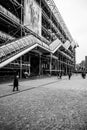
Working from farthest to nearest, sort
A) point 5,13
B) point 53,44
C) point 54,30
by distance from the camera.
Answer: point 54,30, point 53,44, point 5,13

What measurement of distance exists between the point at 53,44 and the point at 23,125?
79.5 feet

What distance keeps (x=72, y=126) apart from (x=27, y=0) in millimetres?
23331

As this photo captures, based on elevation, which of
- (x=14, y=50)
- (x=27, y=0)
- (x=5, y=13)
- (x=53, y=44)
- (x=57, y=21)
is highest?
(x=57, y=21)

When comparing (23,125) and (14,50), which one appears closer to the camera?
(23,125)

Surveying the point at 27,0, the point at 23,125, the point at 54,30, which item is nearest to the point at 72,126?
the point at 23,125

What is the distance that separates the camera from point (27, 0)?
22.6 meters

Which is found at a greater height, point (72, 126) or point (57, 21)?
point (57, 21)

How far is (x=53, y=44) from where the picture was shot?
2714 cm

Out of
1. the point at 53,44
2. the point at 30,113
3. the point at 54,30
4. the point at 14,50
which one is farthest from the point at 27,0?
the point at 30,113

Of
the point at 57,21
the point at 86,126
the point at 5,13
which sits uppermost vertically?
the point at 57,21

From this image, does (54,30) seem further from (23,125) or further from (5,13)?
(23,125)

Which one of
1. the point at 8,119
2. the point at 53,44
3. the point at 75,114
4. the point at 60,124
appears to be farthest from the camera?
the point at 53,44

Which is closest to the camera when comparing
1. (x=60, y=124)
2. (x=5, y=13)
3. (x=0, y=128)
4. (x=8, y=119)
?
(x=0, y=128)

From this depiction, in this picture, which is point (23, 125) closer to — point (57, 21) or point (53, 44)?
point (53, 44)
